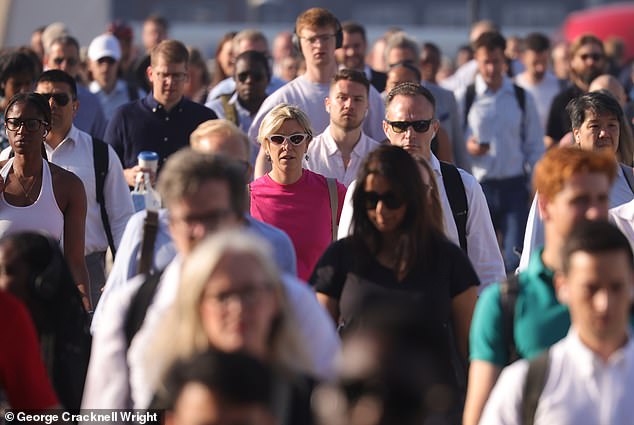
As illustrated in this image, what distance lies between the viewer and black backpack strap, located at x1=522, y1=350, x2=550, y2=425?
5.11 m

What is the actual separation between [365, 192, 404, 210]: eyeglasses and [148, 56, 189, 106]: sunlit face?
467cm

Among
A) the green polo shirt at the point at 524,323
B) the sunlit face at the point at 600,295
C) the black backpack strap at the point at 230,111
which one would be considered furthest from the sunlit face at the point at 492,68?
the sunlit face at the point at 600,295

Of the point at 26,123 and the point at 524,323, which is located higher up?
the point at 26,123

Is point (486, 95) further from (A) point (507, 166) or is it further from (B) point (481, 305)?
(B) point (481, 305)

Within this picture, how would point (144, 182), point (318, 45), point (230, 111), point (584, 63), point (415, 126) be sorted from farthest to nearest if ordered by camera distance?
point (584, 63)
point (230, 111)
point (318, 45)
point (144, 182)
point (415, 126)

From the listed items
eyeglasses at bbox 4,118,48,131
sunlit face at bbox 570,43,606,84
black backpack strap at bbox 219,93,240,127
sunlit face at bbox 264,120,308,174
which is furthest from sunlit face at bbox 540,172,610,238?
sunlit face at bbox 570,43,606,84

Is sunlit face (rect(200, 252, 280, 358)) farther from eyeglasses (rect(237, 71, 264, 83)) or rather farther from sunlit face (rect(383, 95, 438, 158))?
eyeglasses (rect(237, 71, 264, 83))

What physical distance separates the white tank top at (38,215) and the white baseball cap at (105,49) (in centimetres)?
653

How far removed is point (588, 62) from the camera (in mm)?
14578

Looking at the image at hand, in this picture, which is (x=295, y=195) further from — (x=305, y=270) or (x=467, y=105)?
(x=467, y=105)

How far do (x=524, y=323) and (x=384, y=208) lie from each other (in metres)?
0.97

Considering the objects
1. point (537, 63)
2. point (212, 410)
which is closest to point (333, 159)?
point (212, 410)

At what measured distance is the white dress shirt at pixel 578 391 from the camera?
5109mm

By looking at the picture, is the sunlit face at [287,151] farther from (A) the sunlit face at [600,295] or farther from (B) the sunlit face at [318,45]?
(A) the sunlit face at [600,295]
